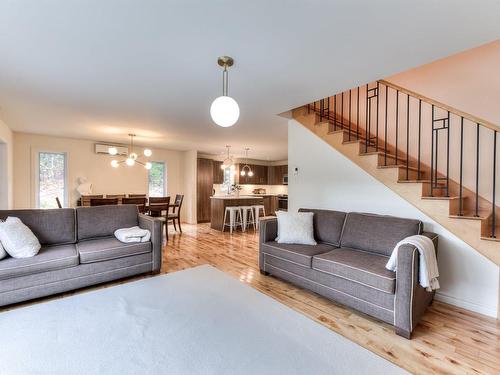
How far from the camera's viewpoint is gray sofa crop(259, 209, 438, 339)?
1949mm

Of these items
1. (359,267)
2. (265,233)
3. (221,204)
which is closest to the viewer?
(359,267)

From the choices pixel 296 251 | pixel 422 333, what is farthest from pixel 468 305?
pixel 296 251

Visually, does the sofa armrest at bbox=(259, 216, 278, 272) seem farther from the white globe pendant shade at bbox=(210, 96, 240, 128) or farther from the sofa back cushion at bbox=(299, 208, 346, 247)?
the white globe pendant shade at bbox=(210, 96, 240, 128)

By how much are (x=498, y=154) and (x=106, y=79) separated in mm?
4556

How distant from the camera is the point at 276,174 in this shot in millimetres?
9891

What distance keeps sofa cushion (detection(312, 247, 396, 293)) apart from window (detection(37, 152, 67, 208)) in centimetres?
645

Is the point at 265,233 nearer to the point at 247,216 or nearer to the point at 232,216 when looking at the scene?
the point at 232,216

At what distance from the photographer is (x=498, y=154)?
110 inches

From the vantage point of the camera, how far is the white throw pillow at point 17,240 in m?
2.43

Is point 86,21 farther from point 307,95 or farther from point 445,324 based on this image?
point 445,324

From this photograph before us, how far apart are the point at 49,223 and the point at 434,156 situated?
5.12 m

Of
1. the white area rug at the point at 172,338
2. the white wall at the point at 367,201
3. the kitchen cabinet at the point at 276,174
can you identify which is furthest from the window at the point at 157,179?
the white area rug at the point at 172,338

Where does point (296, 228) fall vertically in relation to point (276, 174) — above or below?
below

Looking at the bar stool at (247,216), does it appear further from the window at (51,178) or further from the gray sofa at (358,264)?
the window at (51,178)
